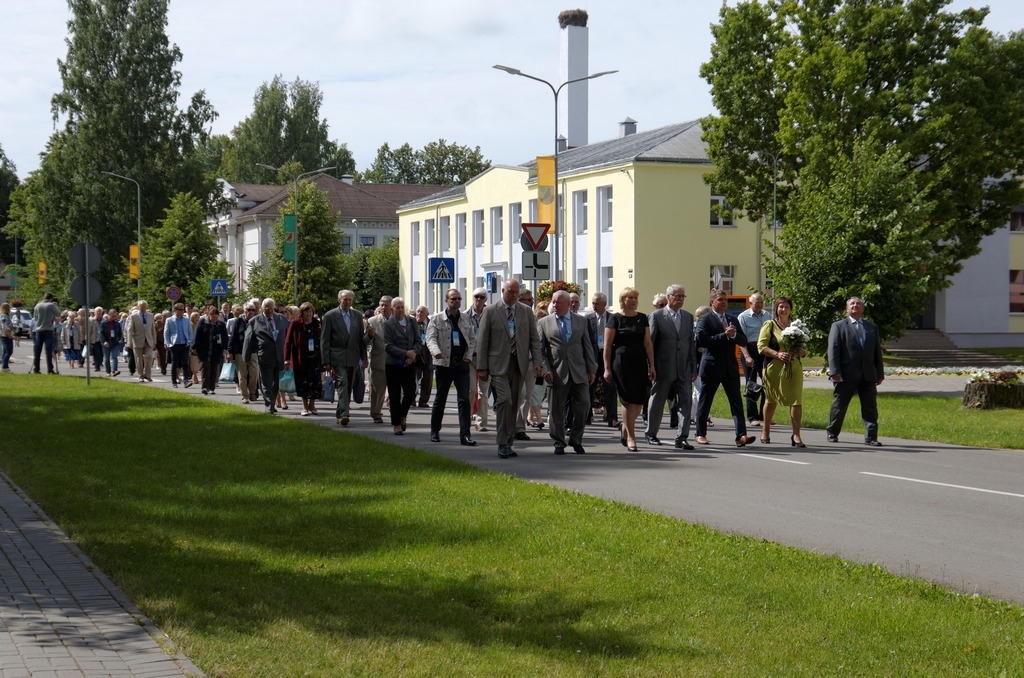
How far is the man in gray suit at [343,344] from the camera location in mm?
19594

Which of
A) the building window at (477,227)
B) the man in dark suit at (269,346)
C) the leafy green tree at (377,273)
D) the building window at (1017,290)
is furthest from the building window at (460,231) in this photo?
the man in dark suit at (269,346)

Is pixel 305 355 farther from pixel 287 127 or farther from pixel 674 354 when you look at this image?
pixel 287 127

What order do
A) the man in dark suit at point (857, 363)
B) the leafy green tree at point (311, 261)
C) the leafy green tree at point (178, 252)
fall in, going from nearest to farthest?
the man in dark suit at point (857, 363)
the leafy green tree at point (178, 252)
the leafy green tree at point (311, 261)

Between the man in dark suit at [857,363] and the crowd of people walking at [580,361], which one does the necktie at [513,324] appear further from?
the man in dark suit at [857,363]

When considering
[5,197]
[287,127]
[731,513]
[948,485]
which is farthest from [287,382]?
[5,197]

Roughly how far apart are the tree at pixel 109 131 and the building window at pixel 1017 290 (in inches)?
1629

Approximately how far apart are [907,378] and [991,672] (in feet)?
A: 107

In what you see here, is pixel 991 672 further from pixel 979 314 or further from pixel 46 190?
pixel 46 190

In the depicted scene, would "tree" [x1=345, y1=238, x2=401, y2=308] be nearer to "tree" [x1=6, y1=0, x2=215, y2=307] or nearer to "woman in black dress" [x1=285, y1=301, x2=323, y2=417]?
"tree" [x1=6, y1=0, x2=215, y2=307]

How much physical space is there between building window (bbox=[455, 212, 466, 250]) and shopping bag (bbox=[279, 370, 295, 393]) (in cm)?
4524

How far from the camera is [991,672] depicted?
5.61 metres

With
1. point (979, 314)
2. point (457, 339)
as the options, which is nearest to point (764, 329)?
point (457, 339)

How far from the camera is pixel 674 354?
16062 millimetres

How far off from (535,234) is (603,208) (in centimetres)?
2840
